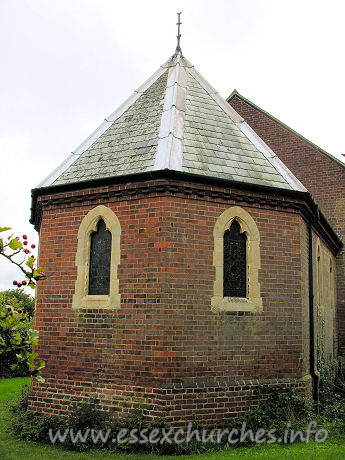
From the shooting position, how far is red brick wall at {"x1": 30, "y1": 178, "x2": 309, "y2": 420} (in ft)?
26.5

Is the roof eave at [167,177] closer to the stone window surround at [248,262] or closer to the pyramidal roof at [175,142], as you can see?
the pyramidal roof at [175,142]

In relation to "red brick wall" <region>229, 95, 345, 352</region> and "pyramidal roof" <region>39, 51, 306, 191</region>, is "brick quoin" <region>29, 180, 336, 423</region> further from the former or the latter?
"red brick wall" <region>229, 95, 345, 352</region>

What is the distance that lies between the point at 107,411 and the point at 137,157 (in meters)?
4.84

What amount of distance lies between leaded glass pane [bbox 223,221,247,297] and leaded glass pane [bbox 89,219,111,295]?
2.29 meters

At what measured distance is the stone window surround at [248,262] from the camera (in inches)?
341

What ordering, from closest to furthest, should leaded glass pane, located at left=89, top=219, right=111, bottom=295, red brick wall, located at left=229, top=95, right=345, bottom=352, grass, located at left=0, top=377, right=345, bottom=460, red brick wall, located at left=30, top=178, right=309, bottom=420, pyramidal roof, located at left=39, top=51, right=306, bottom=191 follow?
grass, located at left=0, top=377, right=345, bottom=460, red brick wall, located at left=30, top=178, right=309, bottom=420, leaded glass pane, located at left=89, top=219, right=111, bottom=295, pyramidal roof, located at left=39, top=51, right=306, bottom=191, red brick wall, located at left=229, top=95, right=345, bottom=352

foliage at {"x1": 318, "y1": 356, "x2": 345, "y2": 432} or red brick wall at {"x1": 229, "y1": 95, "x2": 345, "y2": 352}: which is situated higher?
red brick wall at {"x1": 229, "y1": 95, "x2": 345, "y2": 352}

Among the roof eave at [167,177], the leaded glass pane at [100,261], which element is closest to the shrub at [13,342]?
the leaded glass pane at [100,261]

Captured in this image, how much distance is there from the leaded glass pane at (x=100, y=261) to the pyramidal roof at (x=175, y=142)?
1218mm

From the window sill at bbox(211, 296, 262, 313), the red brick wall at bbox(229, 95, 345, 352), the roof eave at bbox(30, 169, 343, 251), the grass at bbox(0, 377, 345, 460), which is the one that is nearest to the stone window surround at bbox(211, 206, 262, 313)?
the window sill at bbox(211, 296, 262, 313)

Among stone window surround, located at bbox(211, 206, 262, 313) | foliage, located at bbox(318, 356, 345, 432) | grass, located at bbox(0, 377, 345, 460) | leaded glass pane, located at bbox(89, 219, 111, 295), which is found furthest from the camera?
leaded glass pane, located at bbox(89, 219, 111, 295)

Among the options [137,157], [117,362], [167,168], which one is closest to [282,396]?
[117,362]

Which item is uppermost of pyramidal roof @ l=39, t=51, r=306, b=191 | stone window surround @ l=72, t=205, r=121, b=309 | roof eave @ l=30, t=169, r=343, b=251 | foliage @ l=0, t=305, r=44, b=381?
pyramidal roof @ l=39, t=51, r=306, b=191

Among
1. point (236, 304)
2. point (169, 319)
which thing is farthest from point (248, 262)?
point (169, 319)
